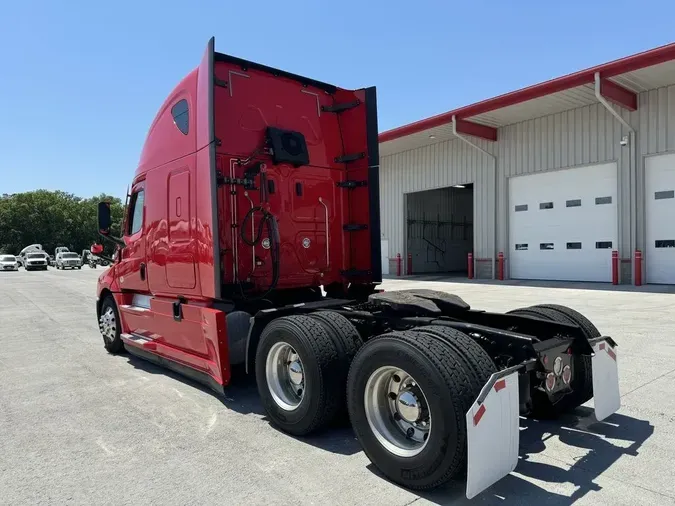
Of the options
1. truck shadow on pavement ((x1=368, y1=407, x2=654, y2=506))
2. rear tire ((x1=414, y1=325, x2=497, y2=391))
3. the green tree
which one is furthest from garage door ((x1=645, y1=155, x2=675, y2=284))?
the green tree

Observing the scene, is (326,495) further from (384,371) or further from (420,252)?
(420,252)

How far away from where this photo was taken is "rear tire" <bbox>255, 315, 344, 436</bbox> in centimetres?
369

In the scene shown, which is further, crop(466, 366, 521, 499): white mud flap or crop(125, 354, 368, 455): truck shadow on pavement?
crop(125, 354, 368, 455): truck shadow on pavement

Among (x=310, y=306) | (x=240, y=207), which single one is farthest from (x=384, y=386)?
(x=240, y=207)

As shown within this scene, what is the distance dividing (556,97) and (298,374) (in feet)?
52.6

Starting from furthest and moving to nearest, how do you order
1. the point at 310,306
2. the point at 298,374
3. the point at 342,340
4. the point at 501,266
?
the point at 501,266 < the point at 310,306 < the point at 298,374 < the point at 342,340

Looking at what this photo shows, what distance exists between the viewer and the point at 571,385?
387 centimetres

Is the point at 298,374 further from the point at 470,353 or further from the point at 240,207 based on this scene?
the point at 240,207

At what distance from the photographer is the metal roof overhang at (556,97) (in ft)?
46.3

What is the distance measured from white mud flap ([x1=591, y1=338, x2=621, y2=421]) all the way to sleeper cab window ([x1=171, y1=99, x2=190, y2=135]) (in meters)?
4.32

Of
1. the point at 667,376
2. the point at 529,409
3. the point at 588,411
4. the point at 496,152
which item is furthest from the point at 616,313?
the point at 496,152

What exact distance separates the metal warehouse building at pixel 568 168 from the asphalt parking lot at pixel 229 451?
11248mm

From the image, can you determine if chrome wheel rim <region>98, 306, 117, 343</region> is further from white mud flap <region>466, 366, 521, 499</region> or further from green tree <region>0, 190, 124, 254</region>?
green tree <region>0, 190, 124, 254</region>

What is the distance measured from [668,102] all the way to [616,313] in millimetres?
8983
